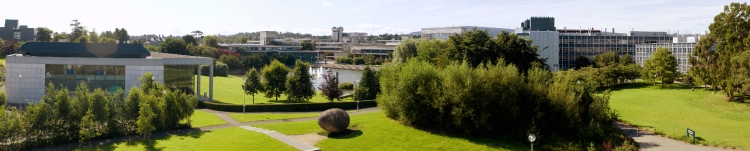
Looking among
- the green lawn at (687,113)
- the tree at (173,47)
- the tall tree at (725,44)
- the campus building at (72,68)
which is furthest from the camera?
the tree at (173,47)

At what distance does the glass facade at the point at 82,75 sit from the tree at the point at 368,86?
2044 centimetres

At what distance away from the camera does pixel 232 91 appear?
54.7 m

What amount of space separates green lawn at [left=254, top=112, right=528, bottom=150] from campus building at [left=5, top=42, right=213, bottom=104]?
1686cm

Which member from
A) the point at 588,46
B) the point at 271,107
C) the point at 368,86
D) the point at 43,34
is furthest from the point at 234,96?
the point at 43,34

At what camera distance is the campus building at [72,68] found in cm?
4084

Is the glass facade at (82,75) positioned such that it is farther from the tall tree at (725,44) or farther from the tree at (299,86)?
the tall tree at (725,44)

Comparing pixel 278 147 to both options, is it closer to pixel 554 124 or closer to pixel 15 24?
pixel 554 124

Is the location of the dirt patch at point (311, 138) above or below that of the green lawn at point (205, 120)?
below

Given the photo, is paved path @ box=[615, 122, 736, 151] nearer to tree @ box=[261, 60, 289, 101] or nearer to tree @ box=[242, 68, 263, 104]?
tree @ box=[261, 60, 289, 101]

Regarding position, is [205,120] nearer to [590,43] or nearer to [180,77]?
[180,77]

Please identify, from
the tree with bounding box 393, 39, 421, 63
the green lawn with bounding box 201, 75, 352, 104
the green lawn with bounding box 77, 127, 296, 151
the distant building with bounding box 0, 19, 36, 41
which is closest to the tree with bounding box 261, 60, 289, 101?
the green lawn with bounding box 201, 75, 352, 104

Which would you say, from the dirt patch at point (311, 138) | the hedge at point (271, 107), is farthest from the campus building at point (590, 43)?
the dirt patch at point (311, 138)

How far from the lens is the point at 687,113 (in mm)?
38562

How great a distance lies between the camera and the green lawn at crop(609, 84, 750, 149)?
30834mm
